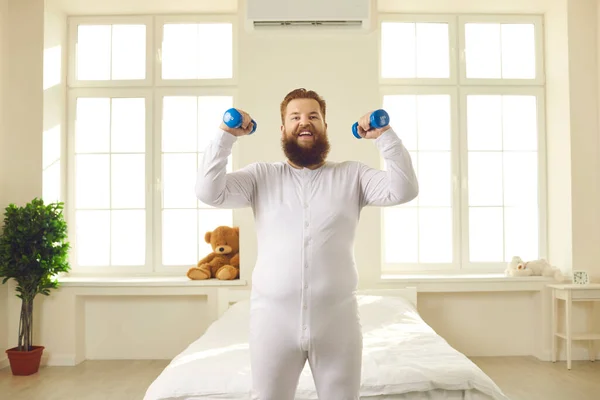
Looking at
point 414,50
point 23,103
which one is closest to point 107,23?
point 23,103

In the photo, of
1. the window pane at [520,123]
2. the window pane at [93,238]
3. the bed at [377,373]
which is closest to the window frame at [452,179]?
the window pane at [520,123]

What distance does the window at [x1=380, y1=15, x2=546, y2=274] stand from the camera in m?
4.82

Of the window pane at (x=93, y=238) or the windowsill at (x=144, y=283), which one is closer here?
the windowsill at (x=144, y=283)

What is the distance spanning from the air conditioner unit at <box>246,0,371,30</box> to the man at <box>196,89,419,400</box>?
2.06 m

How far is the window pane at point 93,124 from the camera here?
4.89 meters

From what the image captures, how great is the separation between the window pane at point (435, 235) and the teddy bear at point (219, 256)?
1.42 meters

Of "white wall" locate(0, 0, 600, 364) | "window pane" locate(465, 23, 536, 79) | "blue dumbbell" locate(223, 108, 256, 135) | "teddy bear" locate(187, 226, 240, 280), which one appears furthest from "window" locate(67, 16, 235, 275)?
"blue dumbbell" locate(223, 108, 256, 135)

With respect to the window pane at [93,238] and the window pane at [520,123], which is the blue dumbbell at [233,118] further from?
the window pane at [520,123]

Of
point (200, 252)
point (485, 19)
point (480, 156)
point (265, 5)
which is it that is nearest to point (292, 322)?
point (265, 5)

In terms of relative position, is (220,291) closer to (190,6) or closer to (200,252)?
(200,252)

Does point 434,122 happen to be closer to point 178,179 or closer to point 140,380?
point 178,179

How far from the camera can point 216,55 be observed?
16.1 ft

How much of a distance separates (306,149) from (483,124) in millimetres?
3443

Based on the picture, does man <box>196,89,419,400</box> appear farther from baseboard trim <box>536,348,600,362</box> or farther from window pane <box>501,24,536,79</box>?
window pane <box>501,24,536,79</box>
